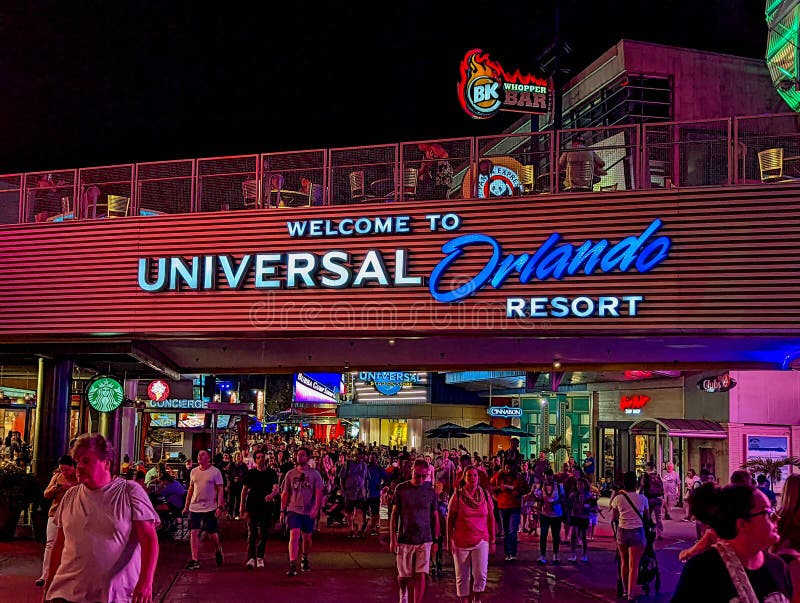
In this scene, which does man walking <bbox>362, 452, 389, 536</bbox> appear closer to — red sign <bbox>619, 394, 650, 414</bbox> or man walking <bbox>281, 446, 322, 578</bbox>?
man walking <bbox>281, 446, 322, 578</bbox>

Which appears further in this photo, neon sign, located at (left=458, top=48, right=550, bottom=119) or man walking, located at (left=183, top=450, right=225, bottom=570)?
neon sign, located at (left=458, top=48, right=550, bottom=119)

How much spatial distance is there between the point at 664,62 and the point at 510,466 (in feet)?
79.4

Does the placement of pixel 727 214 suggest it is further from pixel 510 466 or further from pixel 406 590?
pixel 406 590

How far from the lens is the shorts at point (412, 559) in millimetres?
10852

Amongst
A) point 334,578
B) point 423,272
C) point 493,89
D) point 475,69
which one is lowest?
point 334,578

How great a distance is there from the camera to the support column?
18375 mm

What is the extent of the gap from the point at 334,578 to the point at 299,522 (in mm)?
953

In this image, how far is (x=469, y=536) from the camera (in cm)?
1089

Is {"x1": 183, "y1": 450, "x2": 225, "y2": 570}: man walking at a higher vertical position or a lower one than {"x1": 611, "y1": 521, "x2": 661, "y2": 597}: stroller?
higher

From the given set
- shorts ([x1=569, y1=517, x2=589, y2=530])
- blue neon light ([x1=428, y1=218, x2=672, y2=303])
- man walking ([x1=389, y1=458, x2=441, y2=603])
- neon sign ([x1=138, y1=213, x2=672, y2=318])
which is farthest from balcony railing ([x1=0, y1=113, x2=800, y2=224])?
man walking ([x1=389, y1=458, x2=441, y2=603])

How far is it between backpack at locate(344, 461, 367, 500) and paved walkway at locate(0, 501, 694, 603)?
1674mm

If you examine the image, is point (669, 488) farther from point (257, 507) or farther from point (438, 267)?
point (257, 507)

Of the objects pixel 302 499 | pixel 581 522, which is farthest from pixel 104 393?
pixel 581 522

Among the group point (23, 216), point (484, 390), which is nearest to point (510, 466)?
point (23, 216)
